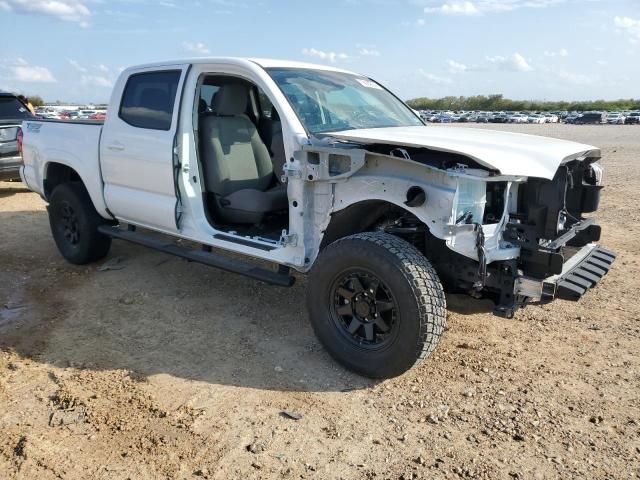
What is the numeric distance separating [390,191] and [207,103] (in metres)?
2.25

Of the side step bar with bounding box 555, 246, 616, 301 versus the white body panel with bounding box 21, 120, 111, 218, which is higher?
the white body panel with bounding box 21, 120, 111, 218

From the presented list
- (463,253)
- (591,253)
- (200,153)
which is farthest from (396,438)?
(200,153)

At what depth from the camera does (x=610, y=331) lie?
13.8 feet

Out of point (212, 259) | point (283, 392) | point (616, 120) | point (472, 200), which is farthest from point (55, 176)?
point (616, 120)

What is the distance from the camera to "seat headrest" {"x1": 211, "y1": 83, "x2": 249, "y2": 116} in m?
4.76

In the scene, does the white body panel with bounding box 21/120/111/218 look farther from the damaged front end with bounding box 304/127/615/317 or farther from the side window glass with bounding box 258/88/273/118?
the damaged front end with bounding box 304/127/615/317

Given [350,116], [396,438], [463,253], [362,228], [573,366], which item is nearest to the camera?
[396,438]

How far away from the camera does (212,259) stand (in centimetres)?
446

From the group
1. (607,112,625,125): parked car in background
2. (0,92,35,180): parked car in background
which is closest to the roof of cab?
(0,92,35,180): parked car in background

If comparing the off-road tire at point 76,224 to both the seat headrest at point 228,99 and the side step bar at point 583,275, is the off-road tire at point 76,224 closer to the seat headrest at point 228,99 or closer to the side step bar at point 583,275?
the seat headrest at point 228,99

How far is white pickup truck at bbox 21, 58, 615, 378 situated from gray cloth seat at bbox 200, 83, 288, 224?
0.01m

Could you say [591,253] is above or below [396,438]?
above

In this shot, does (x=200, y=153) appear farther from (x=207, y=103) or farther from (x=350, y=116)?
(x=350, y=116)

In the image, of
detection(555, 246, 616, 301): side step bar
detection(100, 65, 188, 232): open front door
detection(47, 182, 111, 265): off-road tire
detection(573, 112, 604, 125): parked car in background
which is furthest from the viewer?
detection(573, 112, 604, 125): parked car in background
